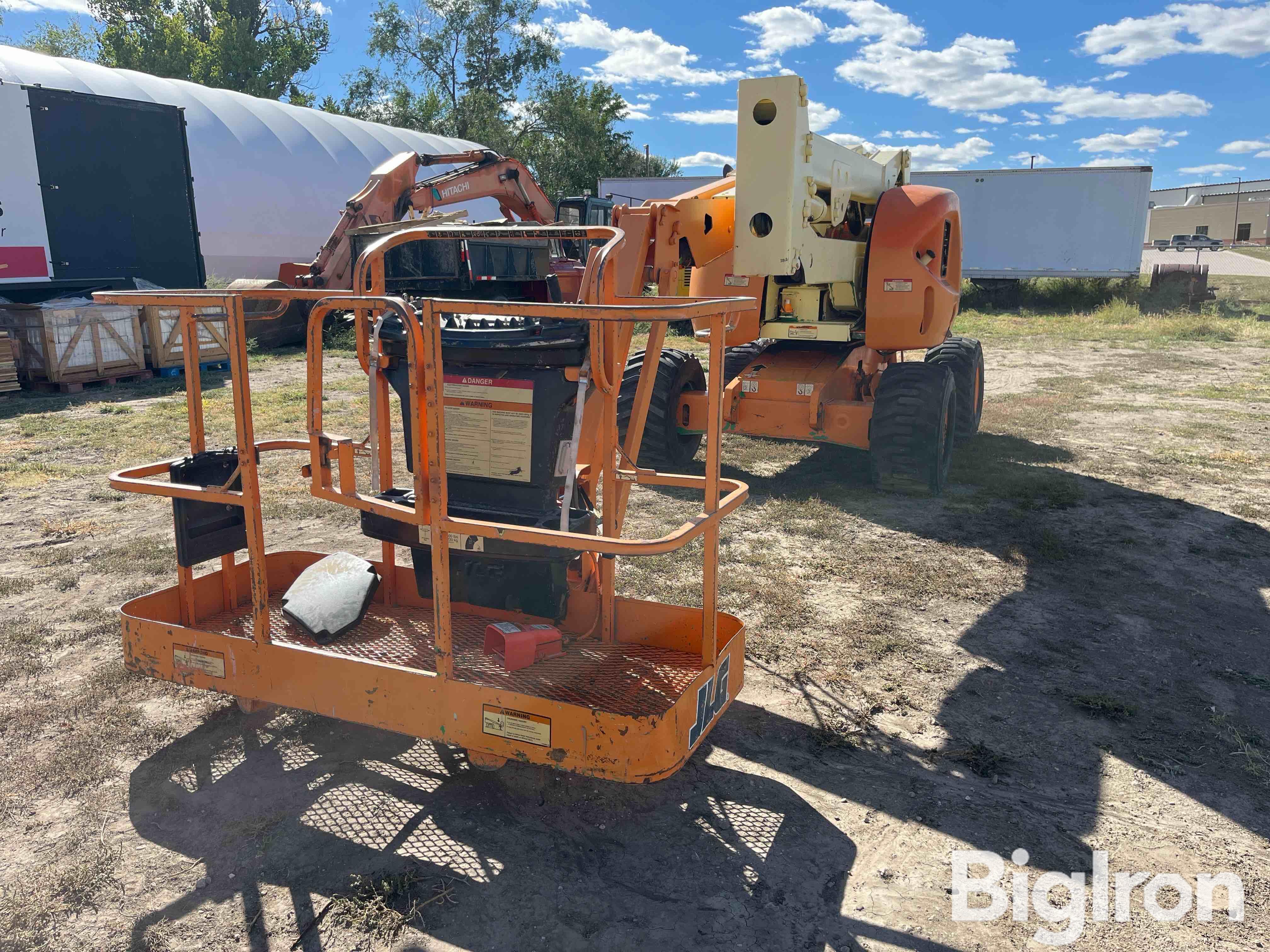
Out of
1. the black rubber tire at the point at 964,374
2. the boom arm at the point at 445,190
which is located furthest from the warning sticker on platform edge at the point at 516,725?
the boom arm at the point at 445,190

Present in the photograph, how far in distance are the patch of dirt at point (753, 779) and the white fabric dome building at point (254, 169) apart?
1441cm

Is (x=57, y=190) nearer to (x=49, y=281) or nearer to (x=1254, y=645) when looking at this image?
(x=49, y=281)

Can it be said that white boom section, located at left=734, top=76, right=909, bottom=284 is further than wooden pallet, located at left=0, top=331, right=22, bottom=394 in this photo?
No

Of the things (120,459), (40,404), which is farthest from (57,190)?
(120,459)

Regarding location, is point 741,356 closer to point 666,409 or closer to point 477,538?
point 666,409

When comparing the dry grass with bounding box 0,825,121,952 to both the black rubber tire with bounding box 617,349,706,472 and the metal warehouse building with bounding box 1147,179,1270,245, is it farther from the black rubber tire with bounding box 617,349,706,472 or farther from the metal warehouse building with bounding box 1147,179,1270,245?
the metal warehouse building with bounding box 1147,179,1270,245

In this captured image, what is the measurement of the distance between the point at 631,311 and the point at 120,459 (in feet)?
23.3

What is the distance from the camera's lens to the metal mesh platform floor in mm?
3457

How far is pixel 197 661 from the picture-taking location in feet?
11.6

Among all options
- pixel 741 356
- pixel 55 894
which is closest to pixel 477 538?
pixel 55 894

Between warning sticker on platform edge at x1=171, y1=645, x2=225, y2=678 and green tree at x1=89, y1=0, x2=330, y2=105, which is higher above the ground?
green tree at x1=89, y1=0, x2=330, y2=105

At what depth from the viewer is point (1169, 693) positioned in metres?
4.26

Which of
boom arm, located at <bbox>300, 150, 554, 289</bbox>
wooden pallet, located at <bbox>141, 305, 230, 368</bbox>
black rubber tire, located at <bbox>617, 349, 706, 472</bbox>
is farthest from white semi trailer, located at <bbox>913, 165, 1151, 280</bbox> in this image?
black rubber tire, located at <bbox>617, 349, 706, 472</bbox>

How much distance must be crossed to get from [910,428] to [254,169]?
1739 cm
